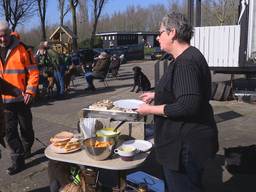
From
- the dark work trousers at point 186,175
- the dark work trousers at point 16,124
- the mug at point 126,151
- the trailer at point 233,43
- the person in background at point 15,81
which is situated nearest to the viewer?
the dark work trousers at point 186,175

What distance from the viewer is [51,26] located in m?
45.4

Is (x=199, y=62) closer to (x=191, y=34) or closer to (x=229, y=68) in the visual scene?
(x=191, y=34)

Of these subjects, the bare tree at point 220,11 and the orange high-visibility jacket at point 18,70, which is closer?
the orange high-visibility jacket at point 18,70

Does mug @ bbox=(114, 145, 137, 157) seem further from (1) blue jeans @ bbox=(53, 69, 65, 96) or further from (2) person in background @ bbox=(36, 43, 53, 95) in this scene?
(2) person in background @ bbox=(36, 43, 53, 95)

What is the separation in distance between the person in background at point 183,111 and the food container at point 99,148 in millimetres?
483

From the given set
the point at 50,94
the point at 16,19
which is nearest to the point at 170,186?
the point at 50,94

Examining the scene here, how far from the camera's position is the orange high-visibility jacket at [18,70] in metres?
5.21

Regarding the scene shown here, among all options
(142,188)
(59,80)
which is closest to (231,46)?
(59,80)

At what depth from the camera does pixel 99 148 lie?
10.5ft

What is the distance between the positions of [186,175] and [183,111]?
492mm

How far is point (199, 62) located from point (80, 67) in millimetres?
16216

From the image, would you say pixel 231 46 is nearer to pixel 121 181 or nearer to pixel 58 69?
pixel 58 69

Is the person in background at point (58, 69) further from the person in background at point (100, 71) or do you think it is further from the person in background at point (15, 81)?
the person in background at point (15, 81)

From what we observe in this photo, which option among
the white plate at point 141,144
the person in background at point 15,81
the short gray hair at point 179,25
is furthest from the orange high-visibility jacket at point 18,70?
the short gray hair at point 179,25
